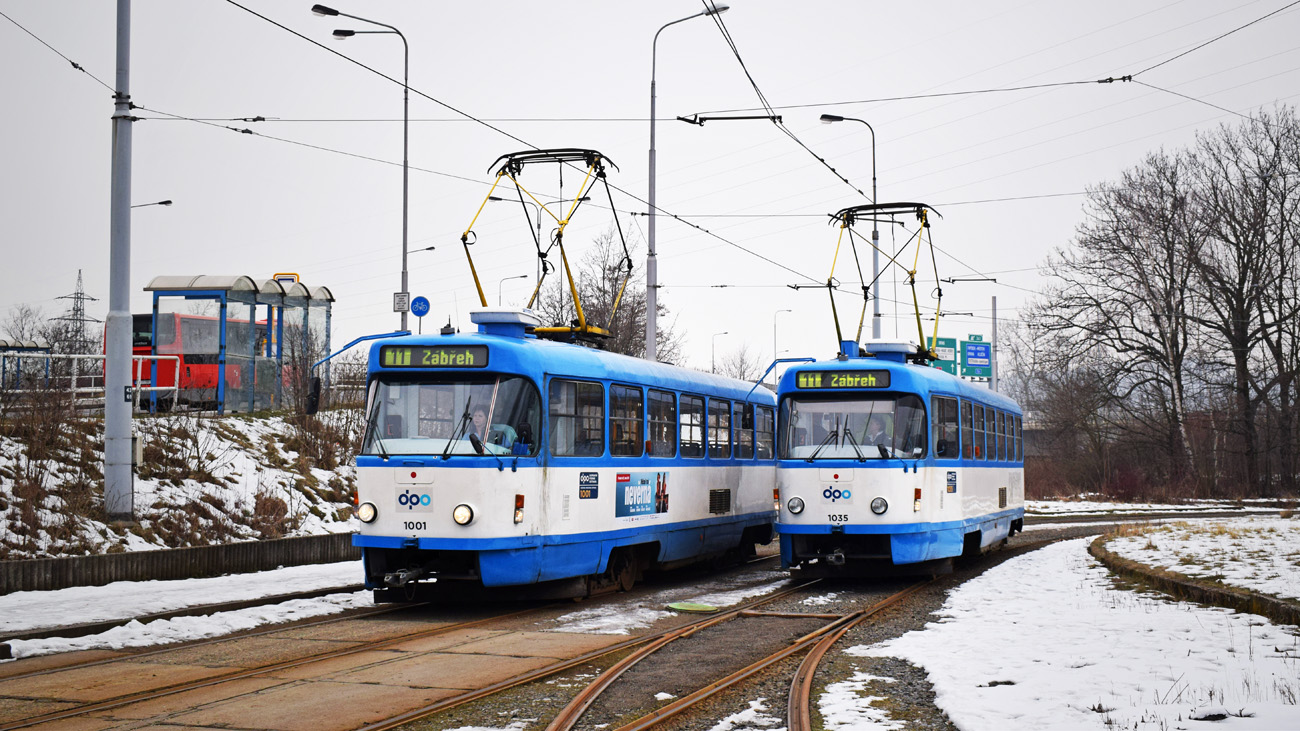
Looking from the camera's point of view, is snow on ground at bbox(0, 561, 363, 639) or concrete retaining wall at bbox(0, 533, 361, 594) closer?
snow on ground at bbox(0, 561, 363, 639)

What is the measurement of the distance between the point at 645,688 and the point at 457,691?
4.40ft

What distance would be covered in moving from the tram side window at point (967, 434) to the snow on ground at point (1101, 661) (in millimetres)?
4163

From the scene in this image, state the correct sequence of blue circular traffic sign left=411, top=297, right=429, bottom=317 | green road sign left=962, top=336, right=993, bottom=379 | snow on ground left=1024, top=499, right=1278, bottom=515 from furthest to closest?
1. green road sign left=962, top=336, right=993, bottom=379
2. snow on ground left=1024, top=499, right=1278, bottom=515
3. blue circular traffic sign left=411, top=297, right=429, bottom=317

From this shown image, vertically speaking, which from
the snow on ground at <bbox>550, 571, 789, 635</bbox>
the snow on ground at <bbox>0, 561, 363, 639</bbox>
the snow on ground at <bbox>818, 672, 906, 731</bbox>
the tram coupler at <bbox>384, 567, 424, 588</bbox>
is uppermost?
the tram coupler at <bbox>384, 567, 424, 588</bbox>

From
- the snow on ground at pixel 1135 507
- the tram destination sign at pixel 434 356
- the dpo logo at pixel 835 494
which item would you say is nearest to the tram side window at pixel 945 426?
the dpo logo at pixel 835 494

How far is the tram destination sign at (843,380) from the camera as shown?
1600 cm

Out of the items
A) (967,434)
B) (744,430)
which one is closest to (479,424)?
(744,430)

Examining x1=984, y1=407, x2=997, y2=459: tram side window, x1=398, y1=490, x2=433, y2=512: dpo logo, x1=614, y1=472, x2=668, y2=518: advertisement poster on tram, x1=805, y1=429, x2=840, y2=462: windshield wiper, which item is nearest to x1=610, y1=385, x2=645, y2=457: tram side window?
x1=614, y1=472, x2=668, y2=518: advertisement poster on tram

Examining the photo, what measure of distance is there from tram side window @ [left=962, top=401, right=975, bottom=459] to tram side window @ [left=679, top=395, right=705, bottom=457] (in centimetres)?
387

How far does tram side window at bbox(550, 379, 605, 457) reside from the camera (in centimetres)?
1370

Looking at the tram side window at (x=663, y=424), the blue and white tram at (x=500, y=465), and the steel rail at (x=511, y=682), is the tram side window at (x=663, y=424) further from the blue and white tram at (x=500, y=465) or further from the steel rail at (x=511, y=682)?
the steel rail at (x=511, y=682)

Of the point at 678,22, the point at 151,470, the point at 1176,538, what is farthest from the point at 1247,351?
the point at 151,470

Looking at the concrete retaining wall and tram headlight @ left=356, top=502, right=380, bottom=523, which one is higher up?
tram headlight @ left=356, top=502, right=380, bottom=523

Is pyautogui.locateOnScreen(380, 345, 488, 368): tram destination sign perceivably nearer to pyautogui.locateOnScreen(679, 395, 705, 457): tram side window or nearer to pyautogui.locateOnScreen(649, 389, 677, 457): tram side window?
pyautogui.locateOnScreen(649, 389, 677, 457): tram side window
